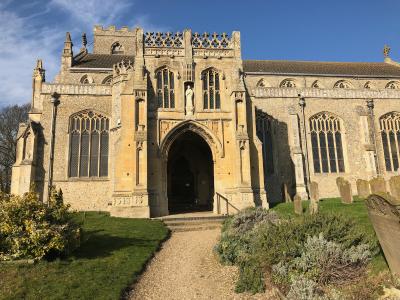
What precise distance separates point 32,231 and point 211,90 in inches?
562

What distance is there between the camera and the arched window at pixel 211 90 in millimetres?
20219

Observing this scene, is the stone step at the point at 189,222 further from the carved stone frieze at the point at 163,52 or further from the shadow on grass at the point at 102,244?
the carved stone frieze at the point at 163,52

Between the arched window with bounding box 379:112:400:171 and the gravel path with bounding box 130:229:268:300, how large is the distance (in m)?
19.3

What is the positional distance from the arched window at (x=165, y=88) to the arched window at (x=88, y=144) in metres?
5.79

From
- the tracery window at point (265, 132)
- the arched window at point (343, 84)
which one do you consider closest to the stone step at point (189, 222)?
the tracery window at point (265, 132)

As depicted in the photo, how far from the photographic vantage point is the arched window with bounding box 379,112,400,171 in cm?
2552

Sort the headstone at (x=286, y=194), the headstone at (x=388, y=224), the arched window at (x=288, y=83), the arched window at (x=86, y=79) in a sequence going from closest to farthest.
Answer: the headstone at (x=388, y=224) → the headstone at (x=286, y=194) → the arched window at (x=86, y=79) → the arched window at (x=288, y=83)

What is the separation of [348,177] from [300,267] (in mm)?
19639

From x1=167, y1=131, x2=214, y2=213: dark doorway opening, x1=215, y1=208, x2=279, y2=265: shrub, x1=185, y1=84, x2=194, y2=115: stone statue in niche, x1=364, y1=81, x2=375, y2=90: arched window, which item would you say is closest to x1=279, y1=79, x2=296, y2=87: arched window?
x1=364, y1=81, x2=375, y2=90: arched window

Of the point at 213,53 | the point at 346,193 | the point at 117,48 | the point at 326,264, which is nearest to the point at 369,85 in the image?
the point at 213,53

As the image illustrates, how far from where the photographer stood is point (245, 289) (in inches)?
295

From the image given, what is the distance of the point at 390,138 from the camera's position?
25.8 metres

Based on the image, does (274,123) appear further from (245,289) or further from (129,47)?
(129,47)

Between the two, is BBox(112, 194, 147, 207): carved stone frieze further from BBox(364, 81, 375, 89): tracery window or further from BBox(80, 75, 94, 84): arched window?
BBox(364, 81, 375, 89): tracery window
